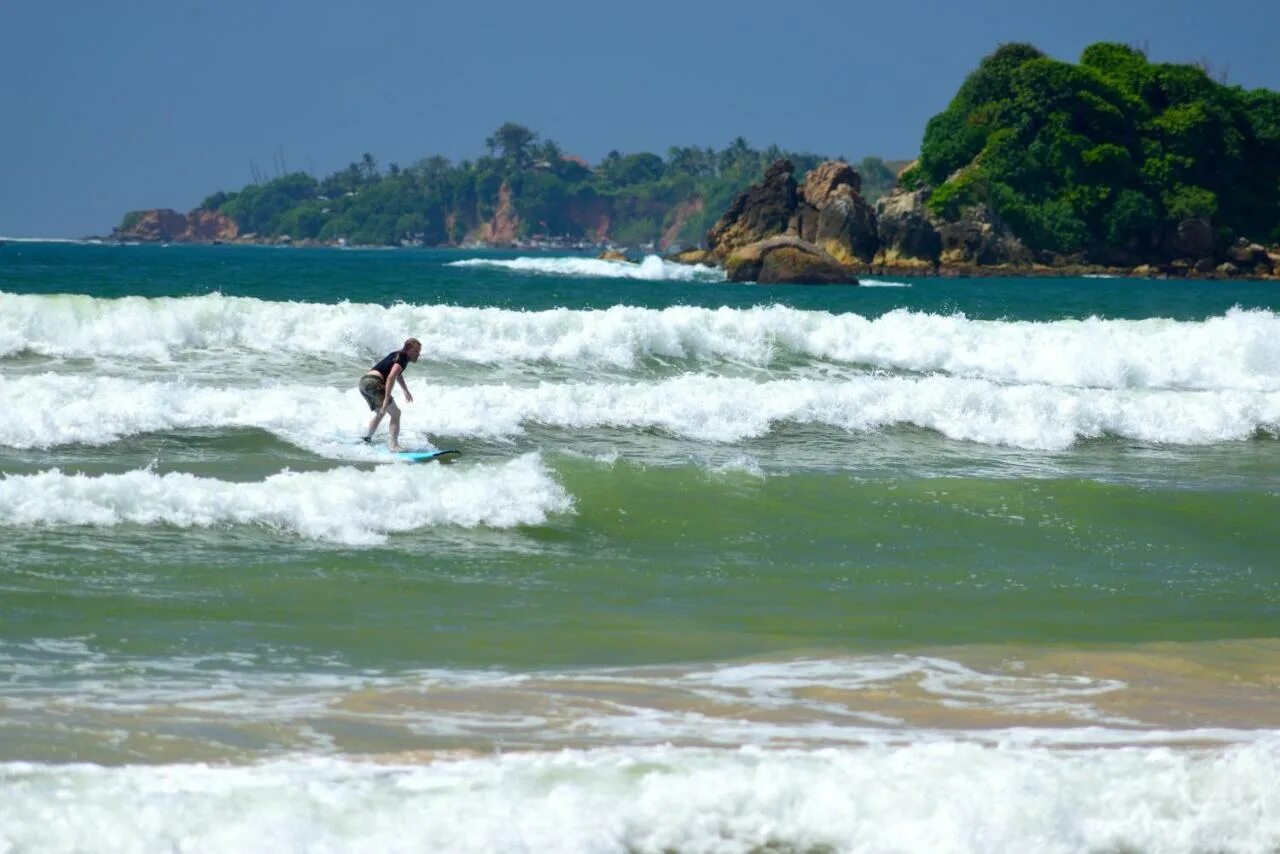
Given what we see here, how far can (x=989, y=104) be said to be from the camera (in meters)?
82.6

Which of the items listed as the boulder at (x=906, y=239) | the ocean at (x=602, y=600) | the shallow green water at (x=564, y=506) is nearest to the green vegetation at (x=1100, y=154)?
the boulder at (x=906, y=239)

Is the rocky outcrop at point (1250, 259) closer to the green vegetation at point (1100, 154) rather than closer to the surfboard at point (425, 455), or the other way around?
the green vegetation at point (1100, 154)

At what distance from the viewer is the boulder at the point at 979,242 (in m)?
73.6

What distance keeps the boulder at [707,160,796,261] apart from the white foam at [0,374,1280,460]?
171ft

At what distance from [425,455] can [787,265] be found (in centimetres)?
3919

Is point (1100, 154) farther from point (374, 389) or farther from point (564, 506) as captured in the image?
point (564, 506)

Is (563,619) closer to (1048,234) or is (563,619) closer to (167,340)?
(167,340)

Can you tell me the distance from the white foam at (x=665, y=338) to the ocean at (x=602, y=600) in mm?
107

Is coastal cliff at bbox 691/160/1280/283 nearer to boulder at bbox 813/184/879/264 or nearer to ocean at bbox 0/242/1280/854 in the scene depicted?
boulder at bbox 813/184/879/264

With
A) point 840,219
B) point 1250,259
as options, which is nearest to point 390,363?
point 840,219

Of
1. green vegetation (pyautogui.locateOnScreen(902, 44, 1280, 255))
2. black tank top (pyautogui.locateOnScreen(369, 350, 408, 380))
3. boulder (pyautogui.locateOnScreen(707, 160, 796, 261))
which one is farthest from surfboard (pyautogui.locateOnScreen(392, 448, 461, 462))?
green vegetation (pyautogui.locateOnScreen(902, 44, 1280, 255))

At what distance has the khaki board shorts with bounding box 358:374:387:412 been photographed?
49.1ft

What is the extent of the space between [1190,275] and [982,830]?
7748 centimetres

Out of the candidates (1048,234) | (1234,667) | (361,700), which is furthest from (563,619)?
(1048,234)
